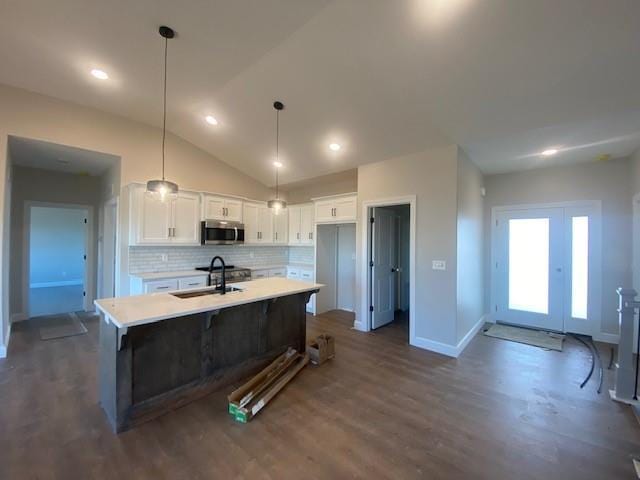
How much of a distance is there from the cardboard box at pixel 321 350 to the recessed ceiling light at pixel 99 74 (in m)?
4.17

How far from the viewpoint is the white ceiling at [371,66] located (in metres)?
2.19

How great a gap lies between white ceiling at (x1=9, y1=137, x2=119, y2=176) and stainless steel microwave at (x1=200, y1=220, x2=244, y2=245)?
5.75 ft

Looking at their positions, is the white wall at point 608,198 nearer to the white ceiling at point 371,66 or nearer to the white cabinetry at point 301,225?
the white ceiling at point 371,66

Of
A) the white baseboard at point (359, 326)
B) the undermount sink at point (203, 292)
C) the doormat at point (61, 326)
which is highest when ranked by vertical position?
the undermount sink at point (203, 292)

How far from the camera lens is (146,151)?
4.70 meters

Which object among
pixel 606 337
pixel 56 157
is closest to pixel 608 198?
pixel 606 337

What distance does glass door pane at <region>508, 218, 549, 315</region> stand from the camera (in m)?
4.79

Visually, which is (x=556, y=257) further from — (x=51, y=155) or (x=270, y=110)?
(x=51, y=155)

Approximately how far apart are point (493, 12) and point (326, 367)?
3680 mm

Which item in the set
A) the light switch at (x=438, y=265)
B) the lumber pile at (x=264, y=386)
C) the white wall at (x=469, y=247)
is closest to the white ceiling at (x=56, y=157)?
the lumber pile at (x=264, y=386)

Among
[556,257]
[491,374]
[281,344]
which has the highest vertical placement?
[556,257]

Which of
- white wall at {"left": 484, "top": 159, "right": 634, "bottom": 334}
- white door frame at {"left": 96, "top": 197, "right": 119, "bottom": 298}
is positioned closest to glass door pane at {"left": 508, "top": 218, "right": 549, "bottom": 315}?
white wall at {"left": 484, "top": 159, "right": 634, "bottom": 334}

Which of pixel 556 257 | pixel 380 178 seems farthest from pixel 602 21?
pixel 556 257

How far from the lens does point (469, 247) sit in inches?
168
